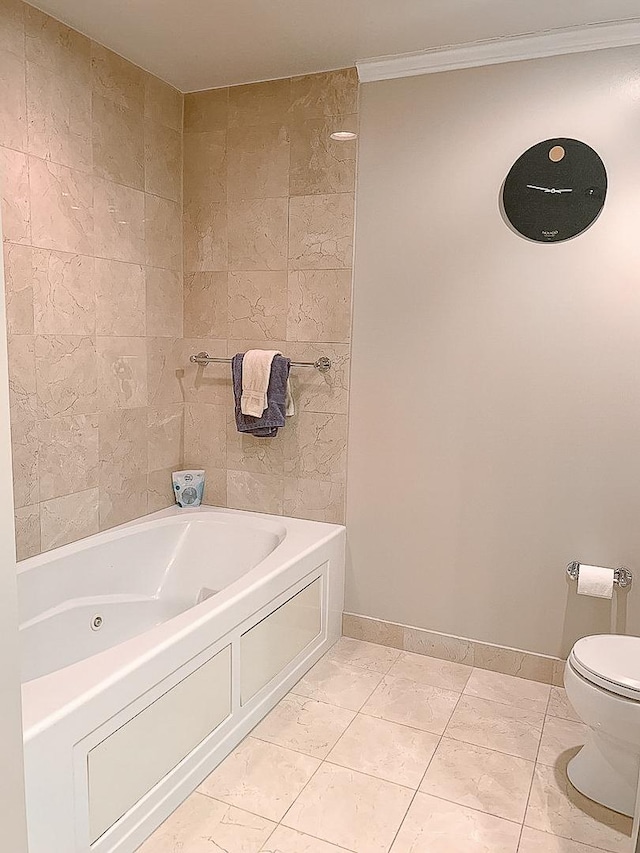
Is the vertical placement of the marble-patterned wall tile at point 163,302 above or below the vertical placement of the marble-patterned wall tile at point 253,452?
above

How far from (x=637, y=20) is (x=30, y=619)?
2967 millimetres

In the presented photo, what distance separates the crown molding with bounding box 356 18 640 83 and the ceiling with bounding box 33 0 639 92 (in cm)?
3

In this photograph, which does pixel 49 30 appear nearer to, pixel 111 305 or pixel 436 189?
pixel 111 305

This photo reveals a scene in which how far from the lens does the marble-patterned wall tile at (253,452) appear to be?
3.21 metres

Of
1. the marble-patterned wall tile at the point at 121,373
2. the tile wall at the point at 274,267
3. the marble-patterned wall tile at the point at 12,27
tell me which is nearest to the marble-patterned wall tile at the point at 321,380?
the tile wall at the point at 274,267

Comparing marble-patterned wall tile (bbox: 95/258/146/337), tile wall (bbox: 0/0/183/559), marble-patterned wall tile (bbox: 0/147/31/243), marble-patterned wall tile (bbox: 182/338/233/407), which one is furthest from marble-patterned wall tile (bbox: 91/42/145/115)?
marble-patterned wall tile (bbox: 182/338/233/407)

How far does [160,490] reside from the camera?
328 centimetres

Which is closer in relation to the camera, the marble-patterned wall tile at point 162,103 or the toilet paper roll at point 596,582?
the toilet paper roll at point 596,582

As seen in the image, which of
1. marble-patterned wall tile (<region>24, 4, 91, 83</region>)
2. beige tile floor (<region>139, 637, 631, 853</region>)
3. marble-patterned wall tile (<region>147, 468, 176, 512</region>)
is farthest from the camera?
marble-patterned wall tile (<region>147, 468, 176, 512</region>)

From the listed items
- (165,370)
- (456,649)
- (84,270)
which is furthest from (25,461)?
(456,649)

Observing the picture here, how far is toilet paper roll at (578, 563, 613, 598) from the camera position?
100 inches

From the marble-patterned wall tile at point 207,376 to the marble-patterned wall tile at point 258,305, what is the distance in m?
0.13

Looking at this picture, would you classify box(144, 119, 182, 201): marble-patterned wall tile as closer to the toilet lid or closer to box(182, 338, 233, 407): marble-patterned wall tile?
box(182, 338, 233, 407): marble-patterned wall tile

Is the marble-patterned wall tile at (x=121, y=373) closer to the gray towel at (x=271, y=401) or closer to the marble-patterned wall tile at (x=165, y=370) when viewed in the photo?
the marble-patterned wall tile at (x=165, y=370)
